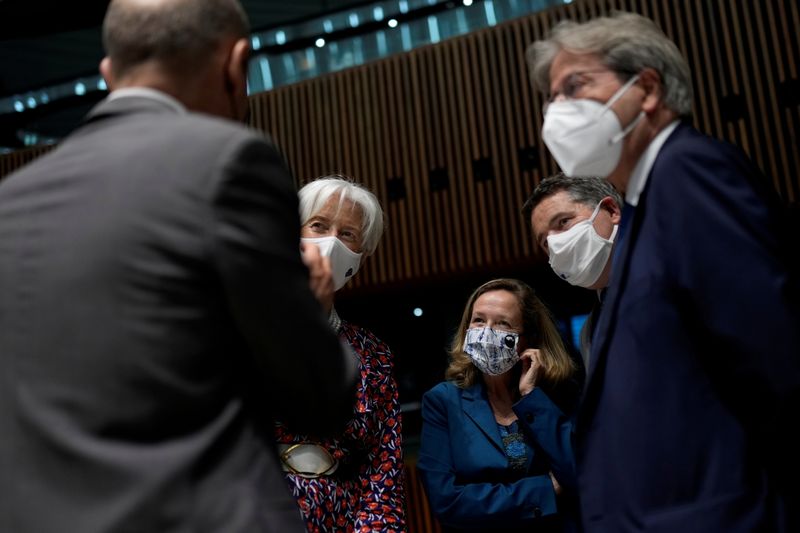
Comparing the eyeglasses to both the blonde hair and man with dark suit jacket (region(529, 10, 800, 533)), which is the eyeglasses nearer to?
man with dark suit jacket (region(529, 10, 800, 533))

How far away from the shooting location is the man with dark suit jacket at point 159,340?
1070 millimetres

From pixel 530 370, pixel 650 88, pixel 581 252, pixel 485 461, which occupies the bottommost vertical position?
pixel 485 461

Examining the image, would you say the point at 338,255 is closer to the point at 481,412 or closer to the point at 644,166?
the point at 481,412

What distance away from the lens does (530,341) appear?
10.1 feet

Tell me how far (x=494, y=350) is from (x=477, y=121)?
423 cm

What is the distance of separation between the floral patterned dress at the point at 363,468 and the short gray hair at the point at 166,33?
127 centimetres

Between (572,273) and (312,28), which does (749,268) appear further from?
(312,28)

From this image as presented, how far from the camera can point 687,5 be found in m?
6.36

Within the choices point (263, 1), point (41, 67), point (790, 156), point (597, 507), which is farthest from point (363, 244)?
point (41, 67)

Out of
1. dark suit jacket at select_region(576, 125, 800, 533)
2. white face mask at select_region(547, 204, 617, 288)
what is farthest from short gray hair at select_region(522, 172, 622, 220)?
dark suit jacket at select_region(576, 125, 800, 533)

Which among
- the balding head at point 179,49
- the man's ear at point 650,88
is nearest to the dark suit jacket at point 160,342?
the balding head at point 179,49

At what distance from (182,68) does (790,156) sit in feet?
18.8

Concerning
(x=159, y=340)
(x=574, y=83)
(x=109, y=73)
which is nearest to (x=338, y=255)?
(x=574, y=83)

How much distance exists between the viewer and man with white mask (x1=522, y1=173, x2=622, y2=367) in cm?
259
